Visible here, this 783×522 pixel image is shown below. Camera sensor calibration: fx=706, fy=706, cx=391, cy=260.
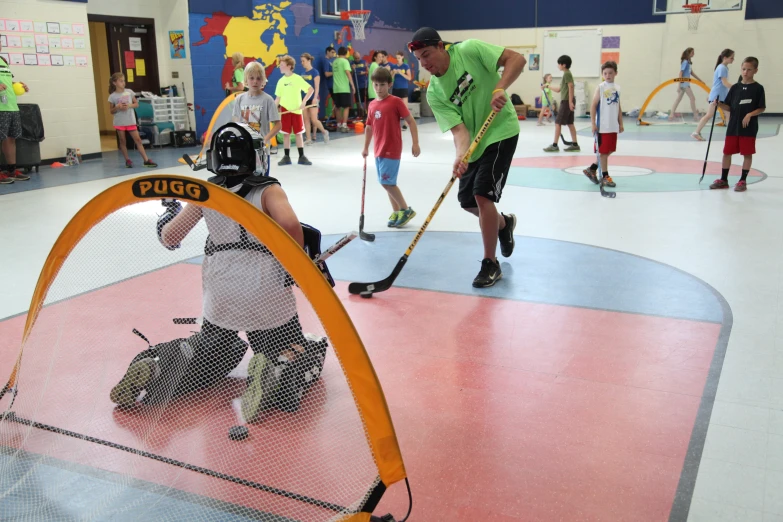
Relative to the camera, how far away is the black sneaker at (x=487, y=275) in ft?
16.6

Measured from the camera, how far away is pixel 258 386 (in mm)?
2980

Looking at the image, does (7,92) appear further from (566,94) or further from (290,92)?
(566,94)

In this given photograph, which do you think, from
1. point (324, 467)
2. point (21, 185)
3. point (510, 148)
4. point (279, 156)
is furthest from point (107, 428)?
point (279, 156)

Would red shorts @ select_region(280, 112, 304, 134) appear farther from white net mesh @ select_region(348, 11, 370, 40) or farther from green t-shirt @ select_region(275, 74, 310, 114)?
white net mesh @ select_region(348, 11, 370, 40)

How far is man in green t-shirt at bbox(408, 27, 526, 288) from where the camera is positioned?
484cm

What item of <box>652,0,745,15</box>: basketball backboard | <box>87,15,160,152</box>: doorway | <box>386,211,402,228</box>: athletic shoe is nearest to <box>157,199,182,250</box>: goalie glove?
<box>386,211,402,228</box>: athletic shoe

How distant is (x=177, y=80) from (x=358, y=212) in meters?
8.19

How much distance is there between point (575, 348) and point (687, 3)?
1731 cm

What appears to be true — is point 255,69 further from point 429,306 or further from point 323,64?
point 323,64

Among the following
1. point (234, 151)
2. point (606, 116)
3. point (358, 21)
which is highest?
point (358, 21)

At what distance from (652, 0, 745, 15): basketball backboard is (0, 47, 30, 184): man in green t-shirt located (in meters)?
15.4

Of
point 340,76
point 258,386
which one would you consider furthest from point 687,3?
point 258,386

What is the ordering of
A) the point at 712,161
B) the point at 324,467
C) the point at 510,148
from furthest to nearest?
the point at 712,161 → the point at 510,148 → the point at 324,467

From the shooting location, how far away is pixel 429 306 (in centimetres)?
471
